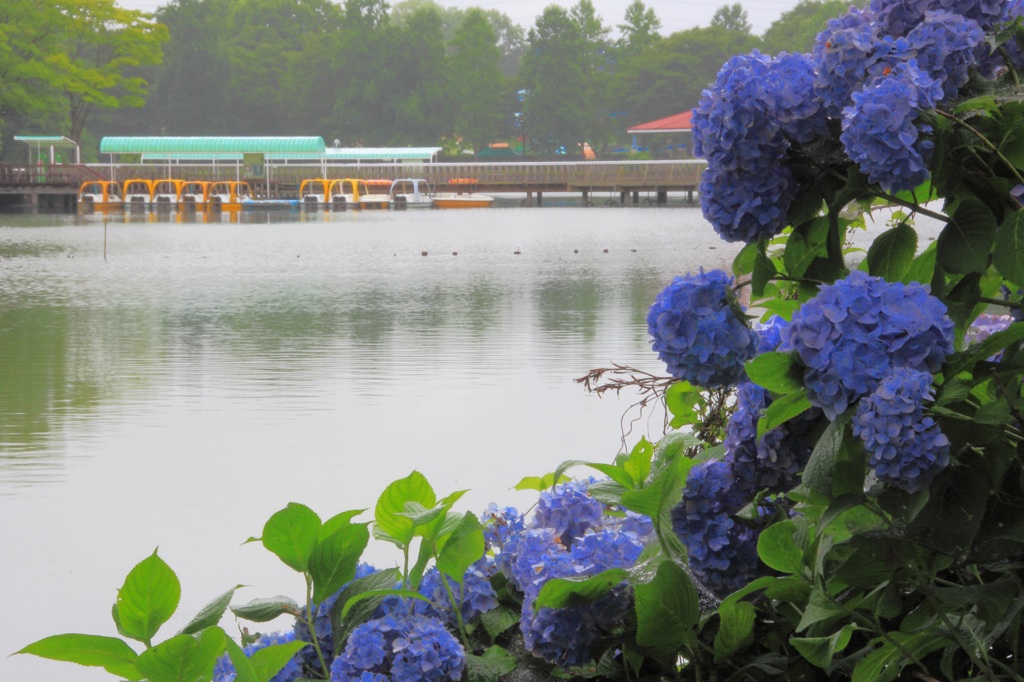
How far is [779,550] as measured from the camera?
1.23 m


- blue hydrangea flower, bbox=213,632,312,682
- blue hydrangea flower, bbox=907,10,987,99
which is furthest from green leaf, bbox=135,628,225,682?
Result: blue hydrangea flower, bbox=907,10,987,99

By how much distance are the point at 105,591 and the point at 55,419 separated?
240 centimetres

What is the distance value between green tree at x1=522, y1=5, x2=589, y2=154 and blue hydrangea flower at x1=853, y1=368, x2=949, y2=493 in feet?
199

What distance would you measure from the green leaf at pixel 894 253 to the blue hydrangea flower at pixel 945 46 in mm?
134

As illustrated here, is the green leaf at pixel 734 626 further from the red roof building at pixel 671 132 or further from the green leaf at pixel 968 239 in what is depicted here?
the red roof building at pixel 671 132

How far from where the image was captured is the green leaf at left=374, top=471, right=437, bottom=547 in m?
1.57

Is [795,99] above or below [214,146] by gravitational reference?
below

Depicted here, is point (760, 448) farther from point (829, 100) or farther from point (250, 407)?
point (250, 407)

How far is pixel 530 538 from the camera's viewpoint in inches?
60.2

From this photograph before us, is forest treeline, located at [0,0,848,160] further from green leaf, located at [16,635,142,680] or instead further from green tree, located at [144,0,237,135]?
green leaf, located at [16,635,142,680]

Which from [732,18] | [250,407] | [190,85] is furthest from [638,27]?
[250,407]

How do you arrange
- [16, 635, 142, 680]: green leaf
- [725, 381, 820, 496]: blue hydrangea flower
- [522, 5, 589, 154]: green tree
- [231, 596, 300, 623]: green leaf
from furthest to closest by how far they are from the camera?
[522, 5, 589, 154]: green tree, [231, 596, 300, 623]: green leaf, [16, 635, 142, 680]: green leaf, [725, 381, 820, 496]: blue hydrangea flower

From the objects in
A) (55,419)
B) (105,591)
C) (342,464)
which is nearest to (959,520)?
(105,591)

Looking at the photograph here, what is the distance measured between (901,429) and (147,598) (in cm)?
80
